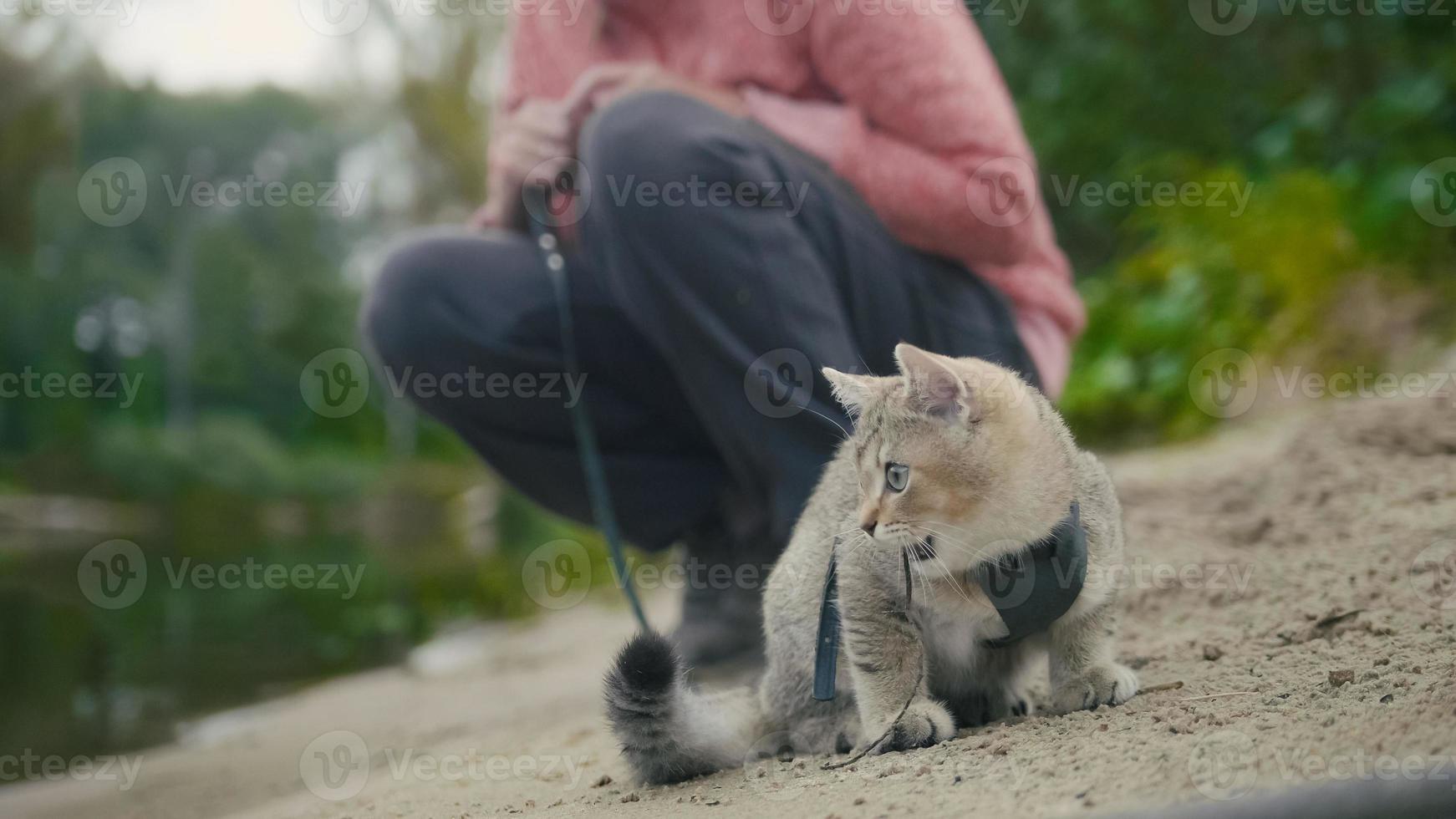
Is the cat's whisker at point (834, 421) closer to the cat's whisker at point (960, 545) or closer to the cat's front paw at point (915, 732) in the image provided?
the cat's whisker at point (960, 545)

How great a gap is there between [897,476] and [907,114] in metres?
0.84

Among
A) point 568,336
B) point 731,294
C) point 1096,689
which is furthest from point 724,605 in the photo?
point 1096,689

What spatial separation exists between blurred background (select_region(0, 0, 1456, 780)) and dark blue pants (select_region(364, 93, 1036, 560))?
72cm

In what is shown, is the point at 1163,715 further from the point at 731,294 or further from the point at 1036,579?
the point at 731,294

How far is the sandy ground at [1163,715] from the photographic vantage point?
4.23 ft

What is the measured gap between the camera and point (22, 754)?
3.19m

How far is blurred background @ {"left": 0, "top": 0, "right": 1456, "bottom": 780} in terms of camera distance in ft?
13.9

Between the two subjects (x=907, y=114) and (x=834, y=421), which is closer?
(x=834, y=421)

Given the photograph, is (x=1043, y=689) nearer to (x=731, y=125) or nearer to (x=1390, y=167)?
(x=731, y=125)

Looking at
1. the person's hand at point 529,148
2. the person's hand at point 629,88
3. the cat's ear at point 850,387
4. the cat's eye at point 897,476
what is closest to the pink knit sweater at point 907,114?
the person's hand at point 629,88

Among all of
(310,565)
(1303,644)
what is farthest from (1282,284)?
(310,565)

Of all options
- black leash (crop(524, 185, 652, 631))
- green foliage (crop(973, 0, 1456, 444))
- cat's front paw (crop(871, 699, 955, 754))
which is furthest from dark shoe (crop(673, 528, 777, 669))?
green foliage (crop(973, 0, 1456, 444))

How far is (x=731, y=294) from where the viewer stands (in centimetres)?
206

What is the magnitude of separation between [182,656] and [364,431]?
825 centimetres
